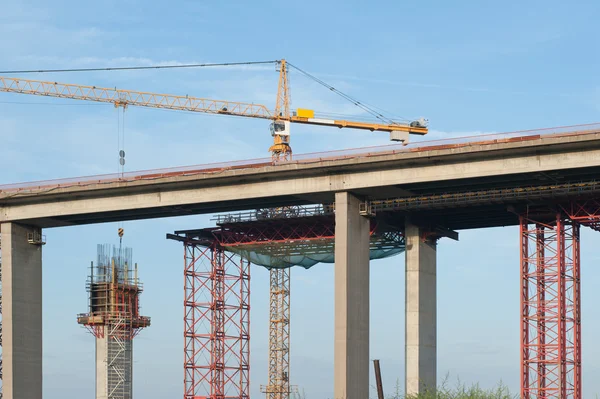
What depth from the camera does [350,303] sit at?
101m

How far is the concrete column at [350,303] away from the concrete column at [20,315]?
112 feet

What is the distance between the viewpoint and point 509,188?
9900 cm

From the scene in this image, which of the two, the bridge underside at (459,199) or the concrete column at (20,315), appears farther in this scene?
the concrete column at (20,315)

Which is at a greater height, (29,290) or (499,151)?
(499,151)

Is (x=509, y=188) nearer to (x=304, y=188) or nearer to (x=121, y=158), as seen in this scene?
(x=304, y=188)

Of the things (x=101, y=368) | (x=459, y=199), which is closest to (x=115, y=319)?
(x=101, y=368)

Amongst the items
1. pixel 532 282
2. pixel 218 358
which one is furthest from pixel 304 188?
pixel 218 358

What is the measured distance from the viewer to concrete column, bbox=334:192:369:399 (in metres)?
98.9

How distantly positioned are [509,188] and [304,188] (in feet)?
58.2

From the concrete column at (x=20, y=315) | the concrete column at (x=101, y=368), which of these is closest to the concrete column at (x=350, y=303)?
the concrete column at (x=20, y=315)

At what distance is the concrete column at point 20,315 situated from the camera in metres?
115

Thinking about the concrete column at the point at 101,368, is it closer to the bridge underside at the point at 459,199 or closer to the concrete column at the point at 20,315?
the concrete column at the point at 20,315

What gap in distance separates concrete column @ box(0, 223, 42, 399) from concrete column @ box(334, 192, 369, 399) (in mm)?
34110

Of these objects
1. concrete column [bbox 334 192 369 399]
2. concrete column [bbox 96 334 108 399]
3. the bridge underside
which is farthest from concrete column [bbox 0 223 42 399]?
concrete column [bbox 334 192 369 399]
